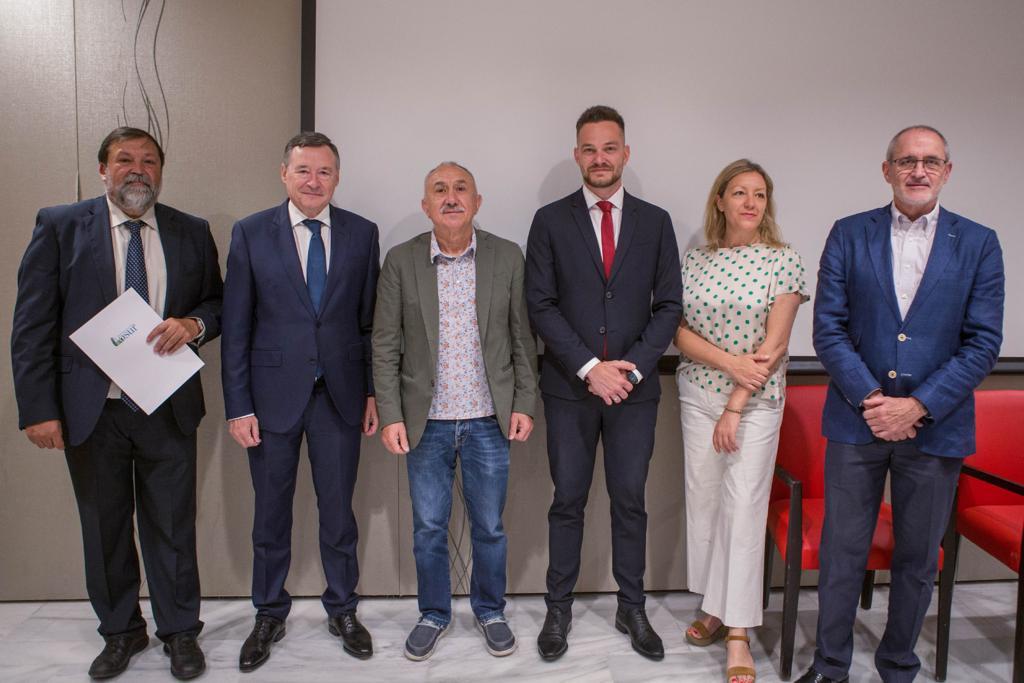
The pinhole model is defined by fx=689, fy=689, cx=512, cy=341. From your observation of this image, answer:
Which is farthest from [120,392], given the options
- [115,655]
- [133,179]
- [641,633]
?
[641,633]

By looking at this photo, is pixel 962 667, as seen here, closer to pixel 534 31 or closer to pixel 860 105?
pixel 860 105

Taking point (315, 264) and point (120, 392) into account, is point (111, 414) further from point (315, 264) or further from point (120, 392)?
point (315, 264)

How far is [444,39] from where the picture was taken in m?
2.78

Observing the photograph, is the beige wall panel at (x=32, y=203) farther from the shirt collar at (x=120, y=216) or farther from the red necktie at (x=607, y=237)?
the red necktie at (x=607, y=237)

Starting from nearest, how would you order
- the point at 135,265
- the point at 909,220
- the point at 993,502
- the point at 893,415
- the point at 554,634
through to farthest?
the point at 893,415
the point at 909,220
the point at 135,265
the point at 554,634
the point at 993,502

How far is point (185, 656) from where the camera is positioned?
2.35 metres

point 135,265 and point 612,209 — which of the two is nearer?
point 135,265

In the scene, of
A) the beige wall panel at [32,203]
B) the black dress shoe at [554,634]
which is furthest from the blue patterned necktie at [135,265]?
the black dress shoe at [554,634]

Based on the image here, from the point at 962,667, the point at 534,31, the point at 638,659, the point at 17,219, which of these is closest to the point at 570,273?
the point at 534,31

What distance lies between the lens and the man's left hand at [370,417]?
2.51 m

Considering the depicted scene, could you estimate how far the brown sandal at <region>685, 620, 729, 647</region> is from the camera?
2566 mm

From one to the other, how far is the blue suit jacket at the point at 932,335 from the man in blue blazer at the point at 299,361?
1.60 m

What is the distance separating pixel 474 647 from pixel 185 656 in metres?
1.00

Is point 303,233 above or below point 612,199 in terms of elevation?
below
